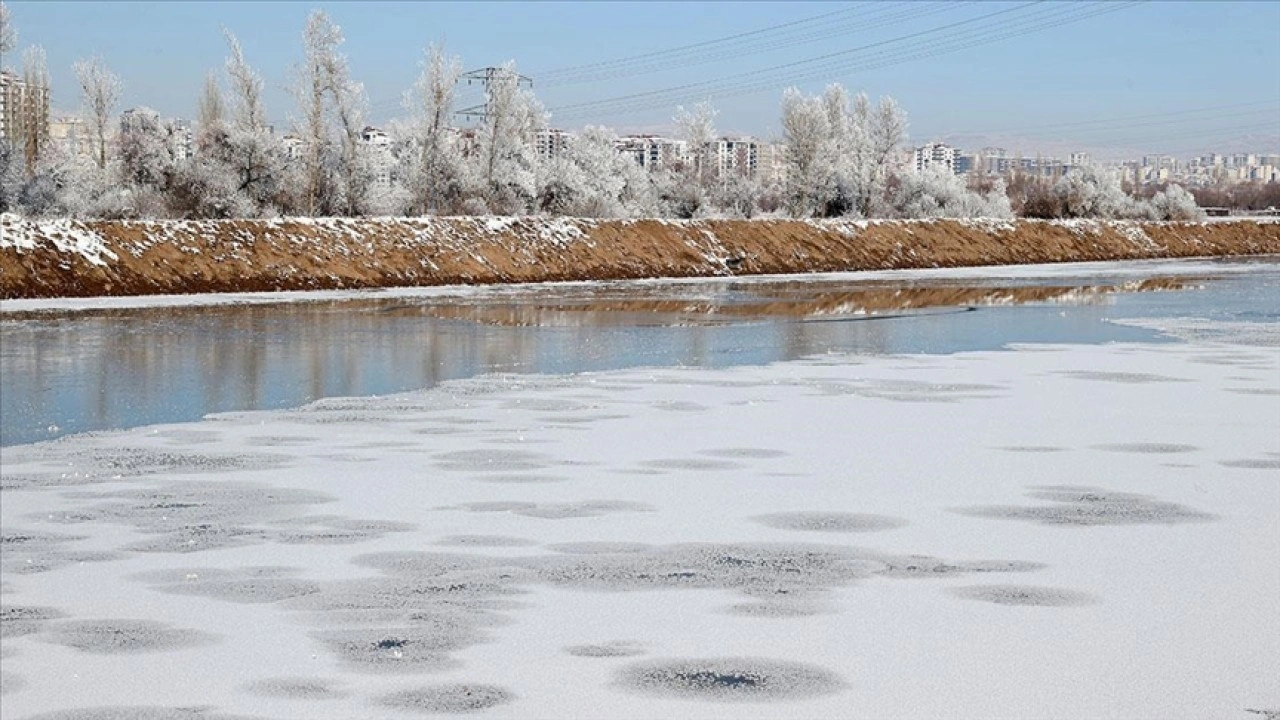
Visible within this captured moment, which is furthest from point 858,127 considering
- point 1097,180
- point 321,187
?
point 321,187

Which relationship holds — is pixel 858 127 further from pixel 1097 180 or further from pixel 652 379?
pixel 652 379

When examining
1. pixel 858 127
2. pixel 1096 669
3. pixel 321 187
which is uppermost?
Result: pixel 858 127

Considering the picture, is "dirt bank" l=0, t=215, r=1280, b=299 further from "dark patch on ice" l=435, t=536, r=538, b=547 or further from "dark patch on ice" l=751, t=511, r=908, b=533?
"dark patch on ice" l=751, t=511, r=908, b=533

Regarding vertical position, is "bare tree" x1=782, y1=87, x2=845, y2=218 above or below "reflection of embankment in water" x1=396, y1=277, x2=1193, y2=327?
above

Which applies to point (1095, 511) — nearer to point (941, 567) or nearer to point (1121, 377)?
point (941, 567)

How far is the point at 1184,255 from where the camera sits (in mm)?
72000

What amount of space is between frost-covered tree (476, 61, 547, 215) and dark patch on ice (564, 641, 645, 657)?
2470 inches

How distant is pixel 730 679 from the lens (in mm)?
6188

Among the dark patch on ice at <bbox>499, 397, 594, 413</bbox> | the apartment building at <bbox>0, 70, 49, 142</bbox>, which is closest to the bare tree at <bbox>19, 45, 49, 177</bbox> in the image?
the apartment building at <bbox>0, 70, 49, 142</bbox>

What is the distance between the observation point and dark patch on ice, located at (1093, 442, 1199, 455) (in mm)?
12156

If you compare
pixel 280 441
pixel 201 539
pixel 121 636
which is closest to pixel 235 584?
pixel 121 636

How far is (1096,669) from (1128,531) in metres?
3.02

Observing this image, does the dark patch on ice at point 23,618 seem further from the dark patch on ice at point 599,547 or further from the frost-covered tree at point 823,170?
the frost-covered tree at point 823,170

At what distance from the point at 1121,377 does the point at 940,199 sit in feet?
242
